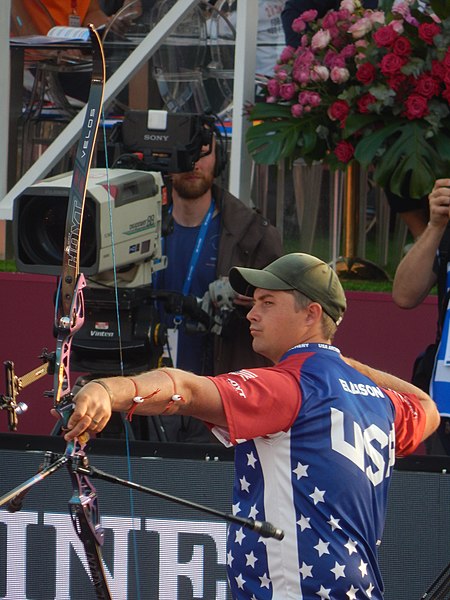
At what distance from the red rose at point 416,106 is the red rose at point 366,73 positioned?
0.56 ft

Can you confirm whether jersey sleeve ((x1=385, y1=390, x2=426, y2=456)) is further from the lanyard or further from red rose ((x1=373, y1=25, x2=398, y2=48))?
red rose ((x1=373, y1=25, x2=398, y2=48))

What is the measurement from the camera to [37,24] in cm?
668

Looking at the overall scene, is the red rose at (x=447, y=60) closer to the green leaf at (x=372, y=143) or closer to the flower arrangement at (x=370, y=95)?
the flower arrangement at (x=370, y=95)

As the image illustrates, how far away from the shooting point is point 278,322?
2844mm

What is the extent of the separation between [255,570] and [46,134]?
4478 millimetres

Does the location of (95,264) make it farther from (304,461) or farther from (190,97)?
(190,97)

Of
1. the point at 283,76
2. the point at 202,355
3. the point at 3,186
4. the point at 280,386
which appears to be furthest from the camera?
the point at 3,186

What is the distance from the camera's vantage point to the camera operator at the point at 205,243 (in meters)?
4.82

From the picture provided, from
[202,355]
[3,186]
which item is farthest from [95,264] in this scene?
[3,186]

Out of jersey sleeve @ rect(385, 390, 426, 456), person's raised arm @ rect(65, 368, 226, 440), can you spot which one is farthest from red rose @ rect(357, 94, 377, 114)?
person's raised arm @ rect(65, 368, 226, 440)

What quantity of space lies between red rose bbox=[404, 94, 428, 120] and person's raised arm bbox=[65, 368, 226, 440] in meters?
2.59

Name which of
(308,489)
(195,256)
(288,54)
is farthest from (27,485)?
(288,54)

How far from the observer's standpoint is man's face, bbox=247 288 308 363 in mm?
2838

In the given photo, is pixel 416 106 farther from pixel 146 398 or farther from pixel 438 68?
pixel 146 398
